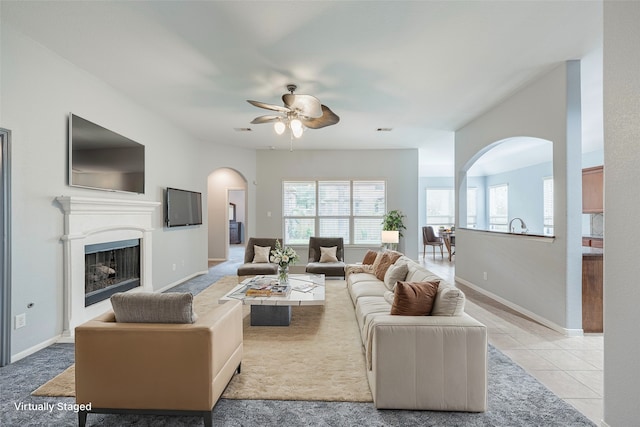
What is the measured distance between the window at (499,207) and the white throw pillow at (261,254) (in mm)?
7775

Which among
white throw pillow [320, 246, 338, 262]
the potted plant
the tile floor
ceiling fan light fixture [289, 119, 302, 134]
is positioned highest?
ceiling fan light fixture [289, 119, 302, 134]

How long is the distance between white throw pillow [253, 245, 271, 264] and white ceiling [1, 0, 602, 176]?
7.95 feet

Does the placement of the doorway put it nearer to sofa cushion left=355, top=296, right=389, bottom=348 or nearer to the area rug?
the area rug

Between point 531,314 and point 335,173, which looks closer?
point 531,314

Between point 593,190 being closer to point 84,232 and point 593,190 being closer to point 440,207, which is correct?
point 440,207

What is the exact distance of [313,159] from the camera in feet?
25.5

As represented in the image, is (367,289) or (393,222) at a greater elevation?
(393,222)

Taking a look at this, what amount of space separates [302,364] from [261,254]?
317cm

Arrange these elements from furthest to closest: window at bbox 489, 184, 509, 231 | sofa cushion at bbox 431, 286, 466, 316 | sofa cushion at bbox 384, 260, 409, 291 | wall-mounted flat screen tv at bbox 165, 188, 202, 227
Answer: window at bbox 489, 184, 509, 231 → wall-mounted flat screen tv at bbox 165, 188, 202, 227 → sofa cushion at bbox 384, 260, 409, 291 → sofa cushion at bbox 431, 286, 466, 316

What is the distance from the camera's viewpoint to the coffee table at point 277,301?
3.32m

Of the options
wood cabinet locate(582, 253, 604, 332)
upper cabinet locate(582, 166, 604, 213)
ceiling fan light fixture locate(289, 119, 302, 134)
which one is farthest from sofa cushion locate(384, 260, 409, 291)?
upper cabinet locate(582, 166, 604, 213)

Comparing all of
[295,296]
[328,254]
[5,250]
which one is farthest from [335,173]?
[5,250]

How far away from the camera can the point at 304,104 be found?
10.7ft

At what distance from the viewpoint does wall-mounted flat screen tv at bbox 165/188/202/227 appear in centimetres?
535
